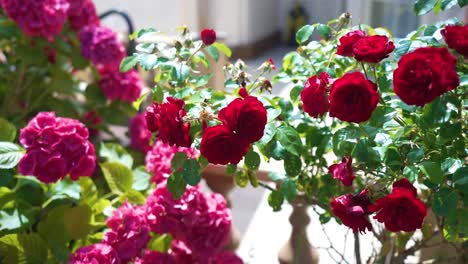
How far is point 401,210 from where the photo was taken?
730 millimetres

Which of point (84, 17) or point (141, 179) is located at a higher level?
point (84, 17)

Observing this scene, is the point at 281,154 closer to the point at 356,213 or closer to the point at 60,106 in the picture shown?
the point at 356,213

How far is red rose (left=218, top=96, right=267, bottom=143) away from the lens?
78 cm

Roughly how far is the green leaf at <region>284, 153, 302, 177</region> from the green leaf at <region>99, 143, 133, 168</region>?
586 millimetres

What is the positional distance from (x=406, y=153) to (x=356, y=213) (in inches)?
6.7

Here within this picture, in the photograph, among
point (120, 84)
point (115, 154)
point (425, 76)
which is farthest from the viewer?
point (120, 84)

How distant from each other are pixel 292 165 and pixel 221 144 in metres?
0.25

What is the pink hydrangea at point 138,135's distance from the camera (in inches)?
71.4

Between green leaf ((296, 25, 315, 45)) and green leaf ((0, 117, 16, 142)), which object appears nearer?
green leaf ((296, 25, 315, 45))

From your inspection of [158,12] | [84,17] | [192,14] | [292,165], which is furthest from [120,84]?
[158,12]

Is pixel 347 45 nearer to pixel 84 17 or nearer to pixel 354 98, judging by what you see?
pixel 354 98

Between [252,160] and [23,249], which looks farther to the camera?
[23,249]

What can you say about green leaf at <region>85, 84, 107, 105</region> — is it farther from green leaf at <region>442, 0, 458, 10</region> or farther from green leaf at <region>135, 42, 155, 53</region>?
green leaf at <region>442, 0, 458, 10</region>

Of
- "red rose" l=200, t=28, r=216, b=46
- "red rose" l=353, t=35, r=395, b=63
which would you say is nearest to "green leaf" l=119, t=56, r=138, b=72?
"red rose" l=200, t=28, r=216, b=46
